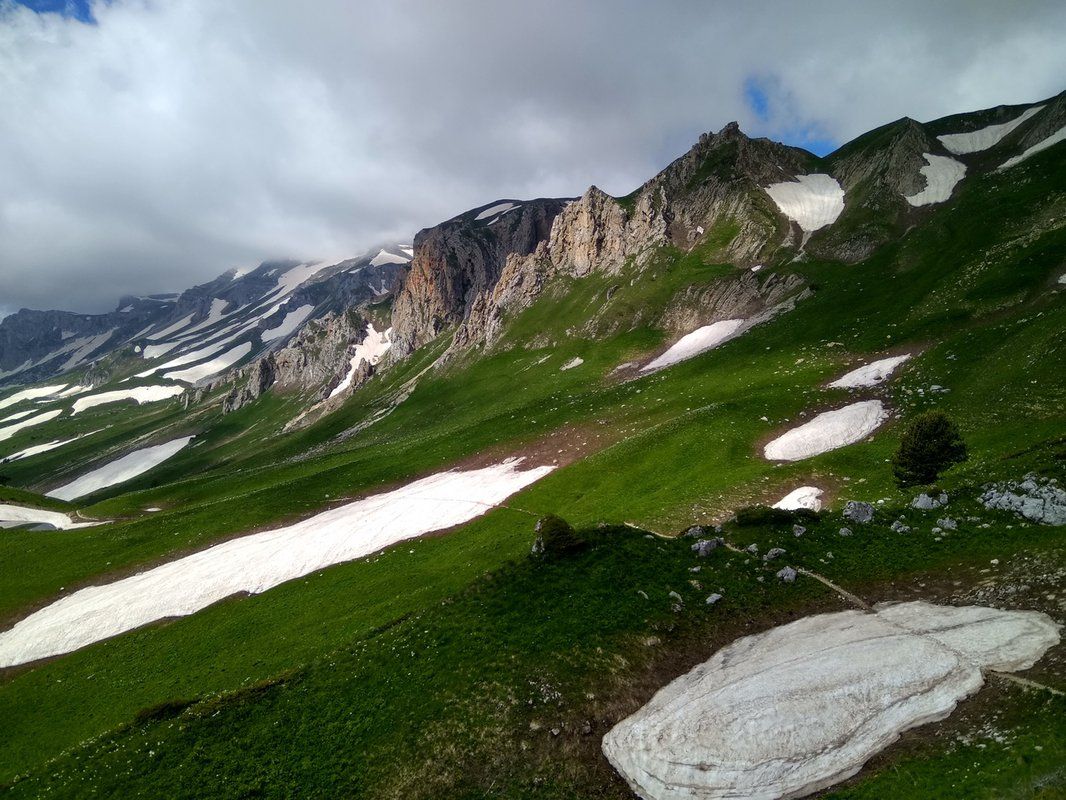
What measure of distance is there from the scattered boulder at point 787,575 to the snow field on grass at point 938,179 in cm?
11162

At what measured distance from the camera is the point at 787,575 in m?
23.2

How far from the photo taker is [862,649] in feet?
59.2

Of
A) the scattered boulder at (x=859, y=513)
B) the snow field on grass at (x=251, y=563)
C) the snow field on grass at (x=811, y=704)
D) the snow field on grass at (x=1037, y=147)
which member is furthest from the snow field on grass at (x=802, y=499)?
the snow field on grass at (x=1037, y=147)

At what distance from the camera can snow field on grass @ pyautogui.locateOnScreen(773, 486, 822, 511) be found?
115 feet

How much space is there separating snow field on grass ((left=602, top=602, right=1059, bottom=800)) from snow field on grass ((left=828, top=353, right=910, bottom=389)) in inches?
1585

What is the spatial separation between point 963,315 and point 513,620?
6485 centimetres

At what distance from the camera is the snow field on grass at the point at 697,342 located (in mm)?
97375

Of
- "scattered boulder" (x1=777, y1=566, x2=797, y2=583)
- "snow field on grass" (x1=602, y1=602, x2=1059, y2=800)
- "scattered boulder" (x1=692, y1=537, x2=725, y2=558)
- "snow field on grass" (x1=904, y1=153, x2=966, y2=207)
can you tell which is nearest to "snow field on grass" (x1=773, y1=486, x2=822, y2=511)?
"scattered boulder" (x1=692, y1=537, x2=725, y2=558)

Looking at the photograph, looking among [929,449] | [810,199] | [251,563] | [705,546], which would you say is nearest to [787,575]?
[705,546]

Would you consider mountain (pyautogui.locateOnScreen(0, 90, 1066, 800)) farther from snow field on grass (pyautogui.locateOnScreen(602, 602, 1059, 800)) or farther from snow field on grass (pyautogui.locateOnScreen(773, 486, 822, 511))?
snow field on grass (pyautogui.locateOnScreen(773, 486, 822, 511))

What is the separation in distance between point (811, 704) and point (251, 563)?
49.4m

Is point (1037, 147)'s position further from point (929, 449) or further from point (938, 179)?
point (929, 449)

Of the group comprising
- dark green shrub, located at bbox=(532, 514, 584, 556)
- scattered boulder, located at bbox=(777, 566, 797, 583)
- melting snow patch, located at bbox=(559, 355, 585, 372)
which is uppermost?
melting snow patch, located at bbox=(559, 355, 585, 372)

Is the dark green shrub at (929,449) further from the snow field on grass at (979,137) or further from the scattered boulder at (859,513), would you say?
the snow field on grass at (979,137)
